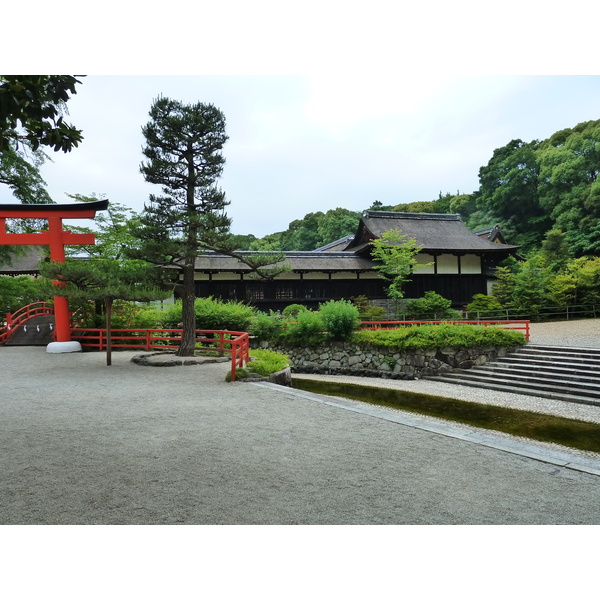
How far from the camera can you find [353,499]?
339 centimetres

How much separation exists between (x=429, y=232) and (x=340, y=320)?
15528 mm

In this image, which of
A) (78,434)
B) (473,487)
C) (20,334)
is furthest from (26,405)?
(20,334)

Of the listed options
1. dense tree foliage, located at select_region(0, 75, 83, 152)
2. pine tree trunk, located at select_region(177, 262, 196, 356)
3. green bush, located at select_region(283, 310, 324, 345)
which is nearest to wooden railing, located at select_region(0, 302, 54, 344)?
pine tree trunk, located at select_region(177, 262, 196, 356)

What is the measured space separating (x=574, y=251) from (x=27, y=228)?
31171 millimetres

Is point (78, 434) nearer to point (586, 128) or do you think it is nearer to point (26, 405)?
point (26, 405)

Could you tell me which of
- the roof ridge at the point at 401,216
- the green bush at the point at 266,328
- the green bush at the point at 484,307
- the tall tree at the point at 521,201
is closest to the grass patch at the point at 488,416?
the green bush at the point at 266,328

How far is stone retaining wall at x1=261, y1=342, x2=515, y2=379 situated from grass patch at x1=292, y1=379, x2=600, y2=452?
2.23 metres

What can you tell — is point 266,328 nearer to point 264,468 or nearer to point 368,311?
point 368,311

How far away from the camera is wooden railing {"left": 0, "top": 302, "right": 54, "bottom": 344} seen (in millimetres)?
16195

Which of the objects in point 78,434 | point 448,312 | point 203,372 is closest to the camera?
point 78,434

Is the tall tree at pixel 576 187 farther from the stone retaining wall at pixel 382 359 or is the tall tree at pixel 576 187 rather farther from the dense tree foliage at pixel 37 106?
the dense tree foliage at pixel 37 106

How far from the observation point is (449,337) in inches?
531

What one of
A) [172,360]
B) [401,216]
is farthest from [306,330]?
[401,216]

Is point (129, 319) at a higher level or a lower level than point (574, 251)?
lower
